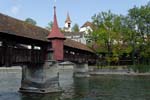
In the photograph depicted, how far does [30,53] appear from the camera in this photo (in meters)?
23.7

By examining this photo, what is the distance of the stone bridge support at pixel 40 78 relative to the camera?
79.6 ft

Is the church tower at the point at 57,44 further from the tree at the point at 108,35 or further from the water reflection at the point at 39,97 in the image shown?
the tree at the point at 108,35

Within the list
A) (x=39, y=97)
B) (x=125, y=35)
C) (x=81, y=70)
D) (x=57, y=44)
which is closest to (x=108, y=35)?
(x=125, y=35)

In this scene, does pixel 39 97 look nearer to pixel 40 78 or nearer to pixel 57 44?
pixel 40 78

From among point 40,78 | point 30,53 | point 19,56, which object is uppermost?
point 30,53

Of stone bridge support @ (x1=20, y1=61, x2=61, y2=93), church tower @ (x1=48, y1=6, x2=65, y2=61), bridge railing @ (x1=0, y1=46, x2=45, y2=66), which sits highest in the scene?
church tower @ (x1=48, y1=6, x2=65, y2=61)

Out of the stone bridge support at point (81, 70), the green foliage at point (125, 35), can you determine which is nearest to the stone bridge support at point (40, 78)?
the stone bridge support at point (81, 70)

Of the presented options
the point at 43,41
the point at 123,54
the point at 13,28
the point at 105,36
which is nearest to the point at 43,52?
the point at 43,41

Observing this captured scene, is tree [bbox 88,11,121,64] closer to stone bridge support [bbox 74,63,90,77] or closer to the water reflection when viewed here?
stone bridge support [bbox 74,63,90,77]

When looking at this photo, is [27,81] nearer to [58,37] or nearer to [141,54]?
[58,37]

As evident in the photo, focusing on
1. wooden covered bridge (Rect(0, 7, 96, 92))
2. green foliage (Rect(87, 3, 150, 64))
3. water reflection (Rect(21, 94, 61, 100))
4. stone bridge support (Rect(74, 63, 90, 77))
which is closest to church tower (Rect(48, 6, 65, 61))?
wooden covered bridge (Rect(0, 7, 96, 92))

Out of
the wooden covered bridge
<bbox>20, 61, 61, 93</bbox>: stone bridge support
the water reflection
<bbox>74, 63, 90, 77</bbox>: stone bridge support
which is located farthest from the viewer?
<bbox>74, 63, 90, 77</bbox>: stone bridge support

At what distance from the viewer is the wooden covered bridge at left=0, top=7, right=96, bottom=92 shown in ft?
67.1

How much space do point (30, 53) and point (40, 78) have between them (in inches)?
78.8
